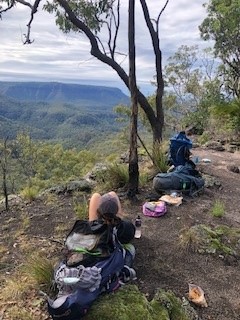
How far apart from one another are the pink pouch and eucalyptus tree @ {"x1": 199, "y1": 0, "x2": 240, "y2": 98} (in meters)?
9.56

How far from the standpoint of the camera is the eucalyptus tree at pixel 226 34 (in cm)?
1388

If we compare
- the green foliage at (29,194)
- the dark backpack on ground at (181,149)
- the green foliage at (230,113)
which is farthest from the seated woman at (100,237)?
the green foliage at (230,113)

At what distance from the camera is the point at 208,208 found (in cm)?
595

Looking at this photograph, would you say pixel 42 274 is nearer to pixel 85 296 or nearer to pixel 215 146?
pixel 85 296

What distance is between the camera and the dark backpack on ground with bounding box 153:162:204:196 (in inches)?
251

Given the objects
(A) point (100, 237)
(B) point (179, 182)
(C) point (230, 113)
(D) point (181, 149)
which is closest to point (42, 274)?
(A) point (100, 237)

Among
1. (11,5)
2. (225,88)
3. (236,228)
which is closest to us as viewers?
(236,228)

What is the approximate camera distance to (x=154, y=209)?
561 centimetres

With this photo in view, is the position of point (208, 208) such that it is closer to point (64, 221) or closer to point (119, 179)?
point (119, 179)

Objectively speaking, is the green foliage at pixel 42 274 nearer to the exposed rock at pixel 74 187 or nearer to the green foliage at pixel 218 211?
the green foliage at pixel 218 211

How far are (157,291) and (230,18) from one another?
42.1 ft

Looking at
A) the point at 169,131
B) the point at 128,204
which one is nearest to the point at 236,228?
the point at 128,204

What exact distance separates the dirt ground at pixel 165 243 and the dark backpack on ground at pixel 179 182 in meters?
0.18

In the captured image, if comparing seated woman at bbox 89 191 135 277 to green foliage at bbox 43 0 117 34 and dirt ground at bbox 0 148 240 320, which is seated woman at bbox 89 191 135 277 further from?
green foliage at bbox 43 0 117 34
